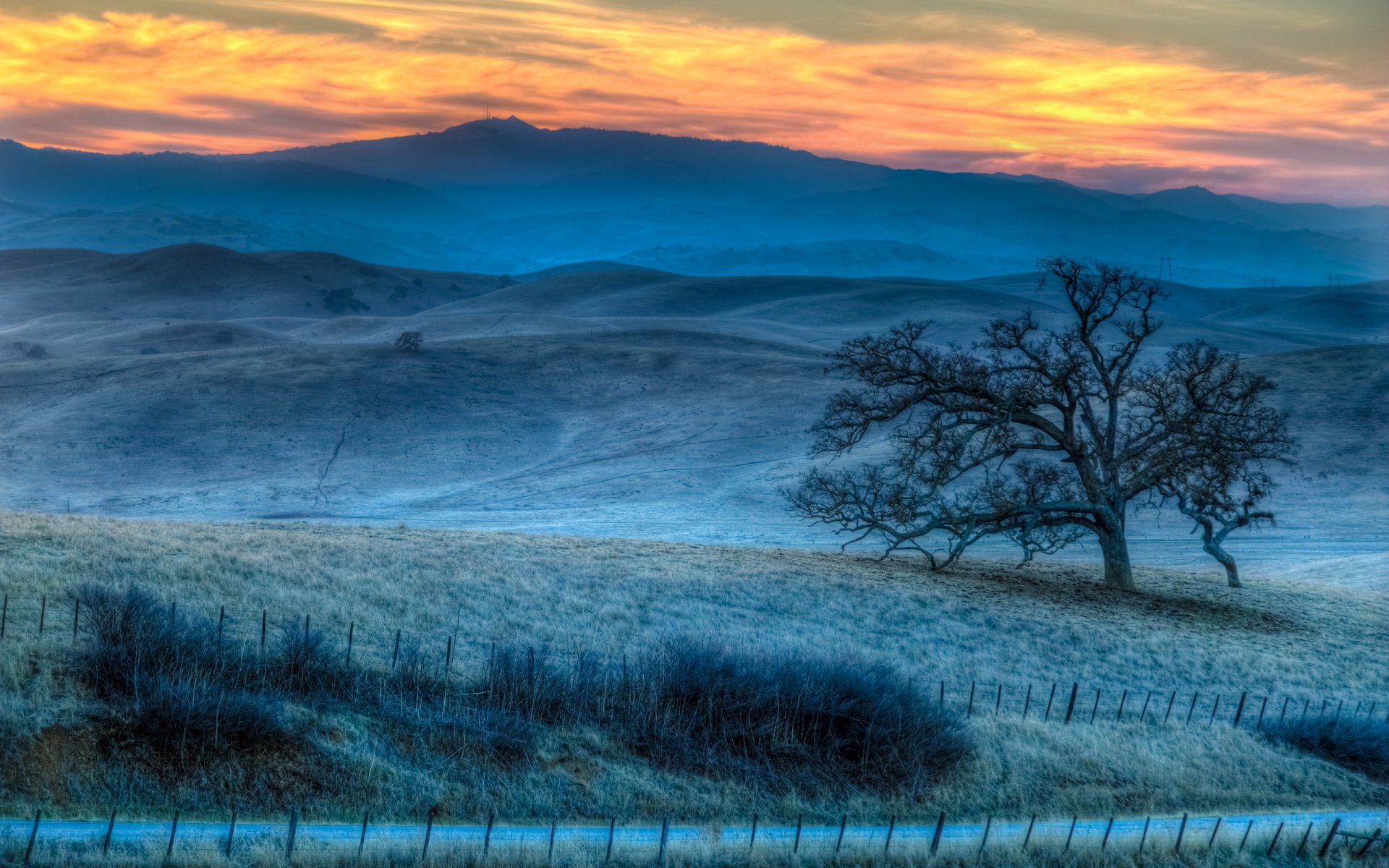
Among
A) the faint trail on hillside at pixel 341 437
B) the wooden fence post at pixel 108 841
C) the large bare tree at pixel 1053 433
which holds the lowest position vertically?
the faint trail on hillside at pixel 341 437

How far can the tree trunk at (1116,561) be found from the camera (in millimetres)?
31219

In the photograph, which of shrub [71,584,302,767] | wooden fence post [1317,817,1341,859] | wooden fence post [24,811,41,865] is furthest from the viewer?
wooden fence post [1317,817,1341,859]

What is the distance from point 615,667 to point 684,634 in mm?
3764

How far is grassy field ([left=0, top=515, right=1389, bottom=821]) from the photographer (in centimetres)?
1254

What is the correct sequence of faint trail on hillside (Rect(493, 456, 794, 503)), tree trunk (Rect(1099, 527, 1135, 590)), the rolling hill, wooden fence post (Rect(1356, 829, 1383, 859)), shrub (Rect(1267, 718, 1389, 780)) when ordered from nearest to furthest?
wooden fence post (Rect(1356, 829, 1383, 859)) < shrub (Rect(1267, 718, 1389, 780)) < tree trunk (Rect(1099, 527, 1135, 590)) < the rolling hill < faint trail on hillside (Rect(493, 456, 794, 503))

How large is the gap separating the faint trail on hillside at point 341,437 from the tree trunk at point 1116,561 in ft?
124

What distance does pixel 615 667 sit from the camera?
18.2 metres

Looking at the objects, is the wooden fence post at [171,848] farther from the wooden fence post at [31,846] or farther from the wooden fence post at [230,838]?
the wooden fence post at [31,846]

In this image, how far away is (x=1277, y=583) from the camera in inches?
1415

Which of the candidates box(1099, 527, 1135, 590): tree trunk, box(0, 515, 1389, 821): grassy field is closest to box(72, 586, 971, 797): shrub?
box(0, 515, 1389, 821): grassy field

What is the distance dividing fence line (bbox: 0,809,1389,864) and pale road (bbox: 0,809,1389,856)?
0.7 inches

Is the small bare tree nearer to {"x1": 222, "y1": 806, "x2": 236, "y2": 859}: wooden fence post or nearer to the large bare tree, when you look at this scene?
the large bare tree

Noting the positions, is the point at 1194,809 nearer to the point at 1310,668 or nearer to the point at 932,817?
the point at 932,817

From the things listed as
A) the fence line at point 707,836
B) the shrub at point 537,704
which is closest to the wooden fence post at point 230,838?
the fence line at point 707,836
